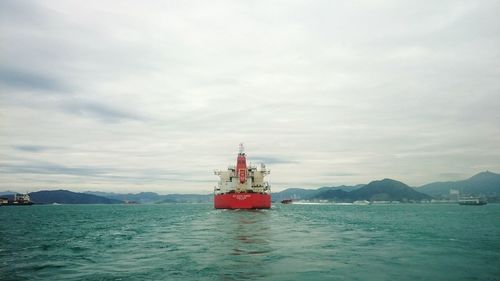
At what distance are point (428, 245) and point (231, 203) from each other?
206ft

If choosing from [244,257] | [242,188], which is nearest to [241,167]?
[242,188]

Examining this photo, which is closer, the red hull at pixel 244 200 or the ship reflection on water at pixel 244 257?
the ship reflection on water at pixel 244 257

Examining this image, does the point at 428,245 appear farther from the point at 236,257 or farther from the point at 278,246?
the point at 236,257

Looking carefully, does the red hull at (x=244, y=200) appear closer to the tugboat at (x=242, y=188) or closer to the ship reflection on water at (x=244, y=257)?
the tugboat at (x=242, y=188)

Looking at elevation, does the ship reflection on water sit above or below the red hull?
below

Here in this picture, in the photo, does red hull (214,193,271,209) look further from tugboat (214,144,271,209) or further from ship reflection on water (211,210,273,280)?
ship reflection on water (211,210,273,280)

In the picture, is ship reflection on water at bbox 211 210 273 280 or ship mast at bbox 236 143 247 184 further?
ship mast at bbox 236 143 247 184

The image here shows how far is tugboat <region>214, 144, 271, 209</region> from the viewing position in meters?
85.8

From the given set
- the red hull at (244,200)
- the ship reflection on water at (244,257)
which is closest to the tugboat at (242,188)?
the red hull at (244,200)

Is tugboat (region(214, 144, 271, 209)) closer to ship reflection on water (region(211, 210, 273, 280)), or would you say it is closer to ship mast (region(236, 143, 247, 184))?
ship mast (region(236, 143, 247, 184))

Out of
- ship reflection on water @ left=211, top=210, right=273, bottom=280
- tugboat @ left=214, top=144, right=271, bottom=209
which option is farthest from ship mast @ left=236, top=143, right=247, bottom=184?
ship reflection on water @ left=211, top=210, right=273, bottom=280

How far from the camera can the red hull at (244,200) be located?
3338 inches

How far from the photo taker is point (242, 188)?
90.7 m

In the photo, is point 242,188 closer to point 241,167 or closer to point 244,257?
point 241,167
